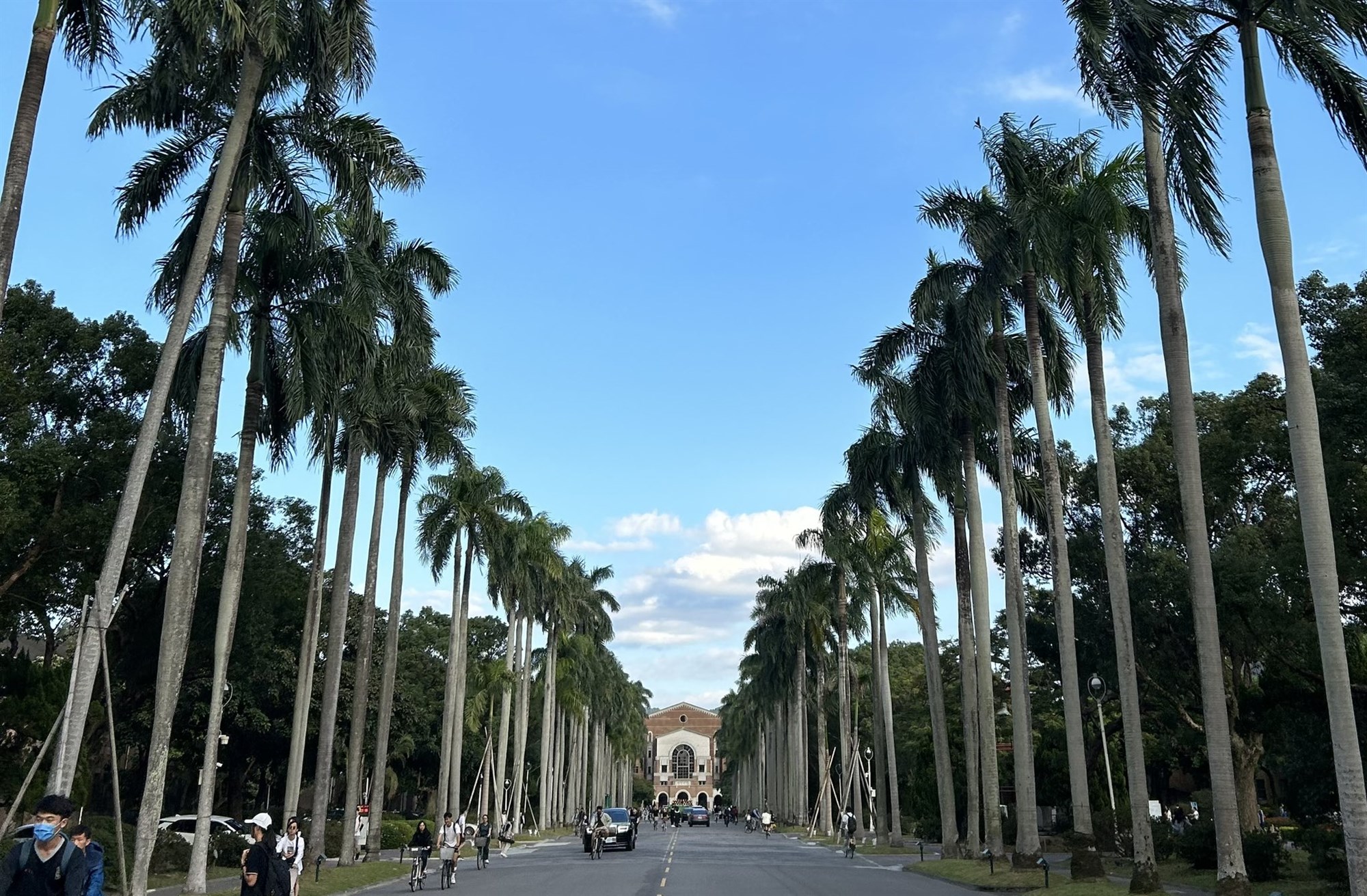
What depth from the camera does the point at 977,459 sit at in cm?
3191

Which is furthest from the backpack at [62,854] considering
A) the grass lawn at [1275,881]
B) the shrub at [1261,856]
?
the shrub at [1261,856]

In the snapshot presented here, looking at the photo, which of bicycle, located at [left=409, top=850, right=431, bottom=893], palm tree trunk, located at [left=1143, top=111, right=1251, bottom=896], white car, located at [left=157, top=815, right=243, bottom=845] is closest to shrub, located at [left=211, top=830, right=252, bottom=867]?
white car, located at [left=157, top=815, right=243, bottom=845]

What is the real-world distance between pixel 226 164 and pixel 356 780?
15.7 meters

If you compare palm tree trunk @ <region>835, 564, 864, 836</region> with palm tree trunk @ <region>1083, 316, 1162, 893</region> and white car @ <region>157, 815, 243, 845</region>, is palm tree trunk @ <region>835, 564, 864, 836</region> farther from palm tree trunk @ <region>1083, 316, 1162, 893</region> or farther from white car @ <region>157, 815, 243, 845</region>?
palm tree trunk @ <region>1083, 316, 1162, 893</region>

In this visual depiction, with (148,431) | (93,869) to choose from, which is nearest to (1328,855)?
A: (93,869)

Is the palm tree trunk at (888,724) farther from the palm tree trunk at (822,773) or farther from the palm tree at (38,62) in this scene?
the palm tree at (38,62)

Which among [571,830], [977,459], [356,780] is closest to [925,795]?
[571,830]

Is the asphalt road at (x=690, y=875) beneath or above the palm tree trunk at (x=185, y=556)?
beneath

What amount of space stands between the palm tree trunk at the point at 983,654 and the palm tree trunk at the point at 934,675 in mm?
3891

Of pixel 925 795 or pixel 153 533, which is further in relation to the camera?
pixel 925 795

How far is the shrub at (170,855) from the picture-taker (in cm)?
2539

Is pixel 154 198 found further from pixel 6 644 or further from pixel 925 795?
pixel 925 795

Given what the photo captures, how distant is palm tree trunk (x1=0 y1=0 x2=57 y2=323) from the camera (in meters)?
14.0

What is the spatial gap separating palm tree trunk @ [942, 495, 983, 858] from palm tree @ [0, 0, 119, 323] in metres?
24.3
